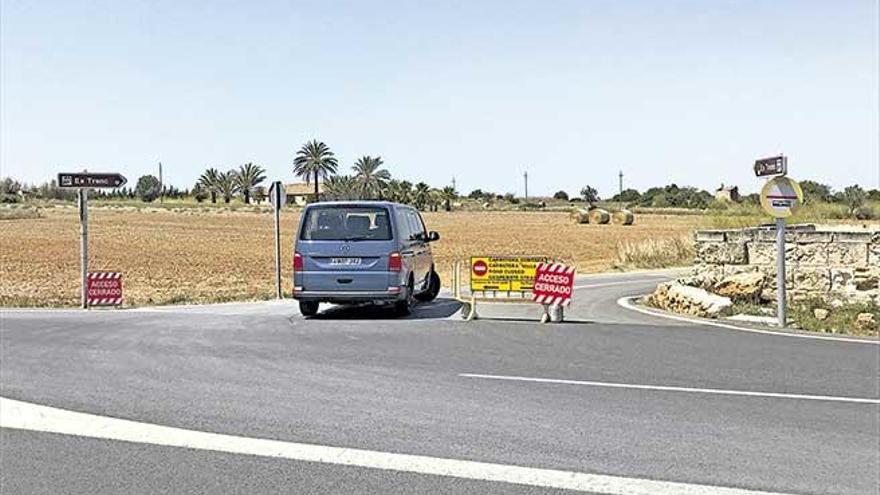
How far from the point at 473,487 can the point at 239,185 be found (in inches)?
5165

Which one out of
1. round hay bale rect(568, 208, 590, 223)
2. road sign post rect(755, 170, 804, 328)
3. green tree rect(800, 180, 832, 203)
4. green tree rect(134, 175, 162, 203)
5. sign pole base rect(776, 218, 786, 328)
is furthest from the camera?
green tree rect(134, 175, 162, 203)

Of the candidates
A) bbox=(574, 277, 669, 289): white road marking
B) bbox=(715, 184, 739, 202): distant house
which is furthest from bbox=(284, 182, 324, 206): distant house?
bbox=(574, 277, 669, 289): white road marking

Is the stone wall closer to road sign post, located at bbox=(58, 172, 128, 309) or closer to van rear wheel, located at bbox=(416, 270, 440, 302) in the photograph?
van rear wheel, located at bbox=(416, 270, 440, 302)

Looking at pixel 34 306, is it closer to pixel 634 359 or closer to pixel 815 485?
pixel 634 359

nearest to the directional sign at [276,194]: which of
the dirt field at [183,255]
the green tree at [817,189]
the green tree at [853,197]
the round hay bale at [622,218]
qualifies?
the dirt field at [183,255]

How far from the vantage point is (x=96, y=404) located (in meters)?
8.31

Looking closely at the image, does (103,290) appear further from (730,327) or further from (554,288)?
(730,327)

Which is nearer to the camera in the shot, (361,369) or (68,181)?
(361,369)

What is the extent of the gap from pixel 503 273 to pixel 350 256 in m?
2.67

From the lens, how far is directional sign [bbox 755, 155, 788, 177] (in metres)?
15.0

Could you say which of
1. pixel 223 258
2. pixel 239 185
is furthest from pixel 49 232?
pixel 239 185

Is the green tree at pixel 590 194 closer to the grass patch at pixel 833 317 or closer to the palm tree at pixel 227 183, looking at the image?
the palm tree at pixel 227 183

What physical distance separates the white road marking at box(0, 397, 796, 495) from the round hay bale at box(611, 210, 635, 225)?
6709cm

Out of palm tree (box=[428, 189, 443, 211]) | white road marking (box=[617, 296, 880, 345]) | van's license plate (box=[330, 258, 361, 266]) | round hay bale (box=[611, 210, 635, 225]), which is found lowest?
white road marking (box=[617, 296, 880, 345])
